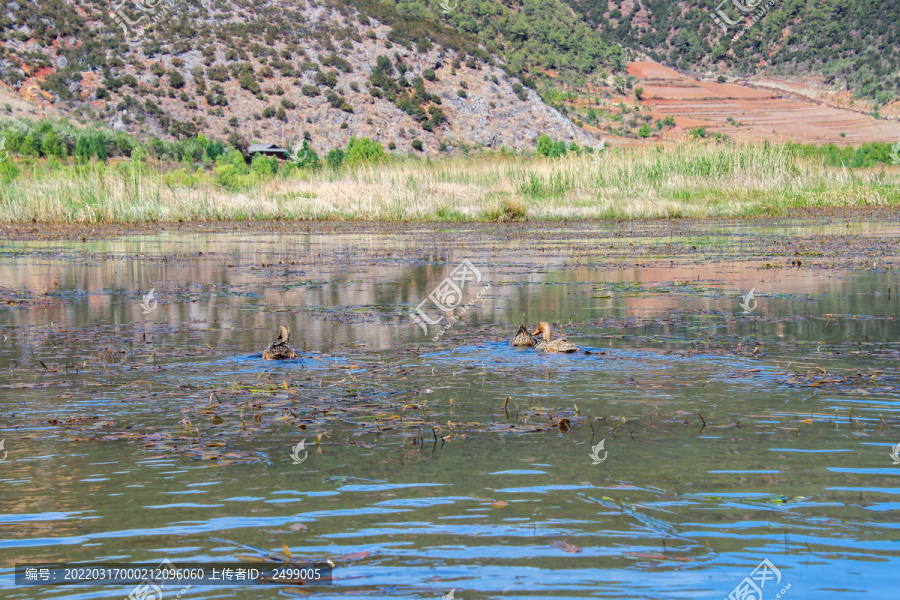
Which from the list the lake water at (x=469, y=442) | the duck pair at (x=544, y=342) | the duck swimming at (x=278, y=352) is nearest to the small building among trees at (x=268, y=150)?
the lake water at (x=469, y=442)

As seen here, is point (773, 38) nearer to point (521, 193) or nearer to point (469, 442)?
point (521, 193)

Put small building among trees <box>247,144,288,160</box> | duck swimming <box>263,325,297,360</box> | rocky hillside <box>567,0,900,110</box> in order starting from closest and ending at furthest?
duck swimming <box>263,325,297,360</box>, small building among trees <box>247,144,288,160</box>, rocky hillside <box>567,0,900,110</box>

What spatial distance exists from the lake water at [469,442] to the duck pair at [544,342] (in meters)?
0.14

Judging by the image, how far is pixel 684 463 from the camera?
5590mm

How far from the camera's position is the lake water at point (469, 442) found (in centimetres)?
425

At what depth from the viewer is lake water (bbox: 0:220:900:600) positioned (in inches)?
167

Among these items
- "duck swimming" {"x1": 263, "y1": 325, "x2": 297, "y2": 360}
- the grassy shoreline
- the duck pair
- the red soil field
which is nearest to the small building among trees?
the grassy shoreline

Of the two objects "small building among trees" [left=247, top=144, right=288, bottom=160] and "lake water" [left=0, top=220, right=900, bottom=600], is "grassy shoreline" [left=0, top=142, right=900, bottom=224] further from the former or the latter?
"small building among trees" [left=247, top=144, right=288, bottom=160]

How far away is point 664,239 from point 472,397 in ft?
58.5

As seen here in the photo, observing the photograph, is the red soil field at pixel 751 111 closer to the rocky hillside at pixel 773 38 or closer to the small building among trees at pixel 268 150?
the rocky hillside at pixel 773 38

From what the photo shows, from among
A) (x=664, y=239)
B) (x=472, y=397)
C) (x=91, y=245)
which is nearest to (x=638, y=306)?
(x=472, y=397)

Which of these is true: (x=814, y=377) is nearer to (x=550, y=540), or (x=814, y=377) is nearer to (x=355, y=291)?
(x=550, y=540)

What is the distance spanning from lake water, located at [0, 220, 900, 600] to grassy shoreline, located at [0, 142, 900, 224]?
20.2m

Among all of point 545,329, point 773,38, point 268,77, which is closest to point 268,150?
point 268,77
